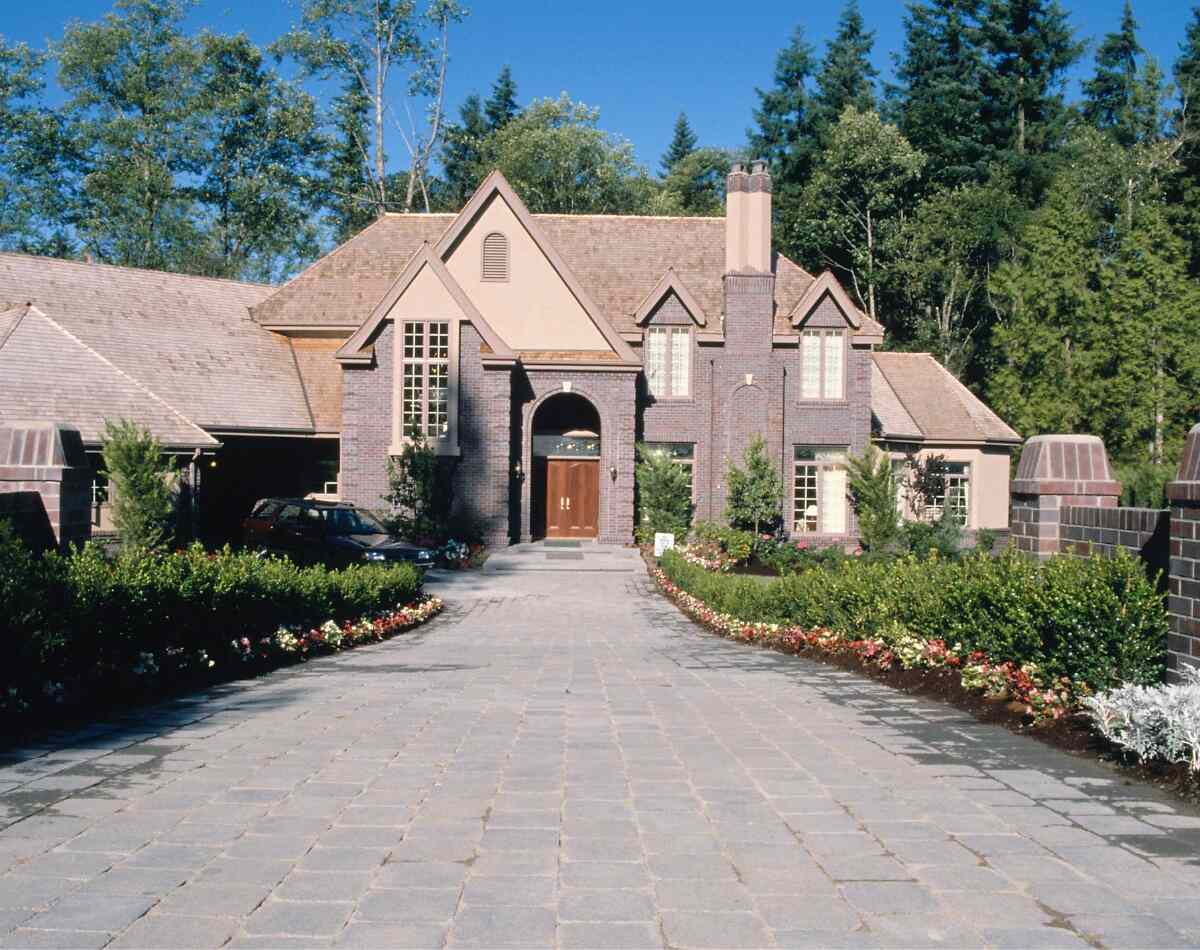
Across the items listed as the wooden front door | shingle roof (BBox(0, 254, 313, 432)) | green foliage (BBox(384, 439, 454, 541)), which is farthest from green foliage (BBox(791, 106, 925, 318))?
green foliage (BBox(384, 439, 454, 541))

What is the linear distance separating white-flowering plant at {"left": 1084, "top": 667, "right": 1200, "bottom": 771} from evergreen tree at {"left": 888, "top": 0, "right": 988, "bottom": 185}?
48.4m

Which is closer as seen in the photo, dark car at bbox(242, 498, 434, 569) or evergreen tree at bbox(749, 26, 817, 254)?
dark car at bbox(242, 498, 434, 569)

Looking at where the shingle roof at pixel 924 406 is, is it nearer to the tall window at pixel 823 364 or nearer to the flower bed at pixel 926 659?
the tall window at pixel 823 364

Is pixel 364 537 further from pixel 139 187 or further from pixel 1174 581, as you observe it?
pixel 139 187

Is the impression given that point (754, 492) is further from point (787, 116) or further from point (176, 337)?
point (787, 116)

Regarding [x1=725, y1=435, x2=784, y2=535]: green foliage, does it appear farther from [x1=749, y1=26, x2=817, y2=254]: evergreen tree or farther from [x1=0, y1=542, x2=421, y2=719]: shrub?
[x1=749, y1=26, x2=817, y2=254]: evergreen tree

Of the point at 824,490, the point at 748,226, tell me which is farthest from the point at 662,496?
the point at 748,226

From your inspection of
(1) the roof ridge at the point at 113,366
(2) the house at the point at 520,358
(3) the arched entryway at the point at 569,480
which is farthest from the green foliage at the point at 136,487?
(3) the arched entryway at the point at 569,480

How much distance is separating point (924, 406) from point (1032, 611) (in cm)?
3055

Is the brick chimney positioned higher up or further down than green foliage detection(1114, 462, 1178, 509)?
higher up

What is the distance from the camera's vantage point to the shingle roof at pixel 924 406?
36.5 m

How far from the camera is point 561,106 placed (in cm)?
5600

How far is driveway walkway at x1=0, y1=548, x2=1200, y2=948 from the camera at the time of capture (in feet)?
13.3

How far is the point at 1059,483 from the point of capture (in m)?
10.4
